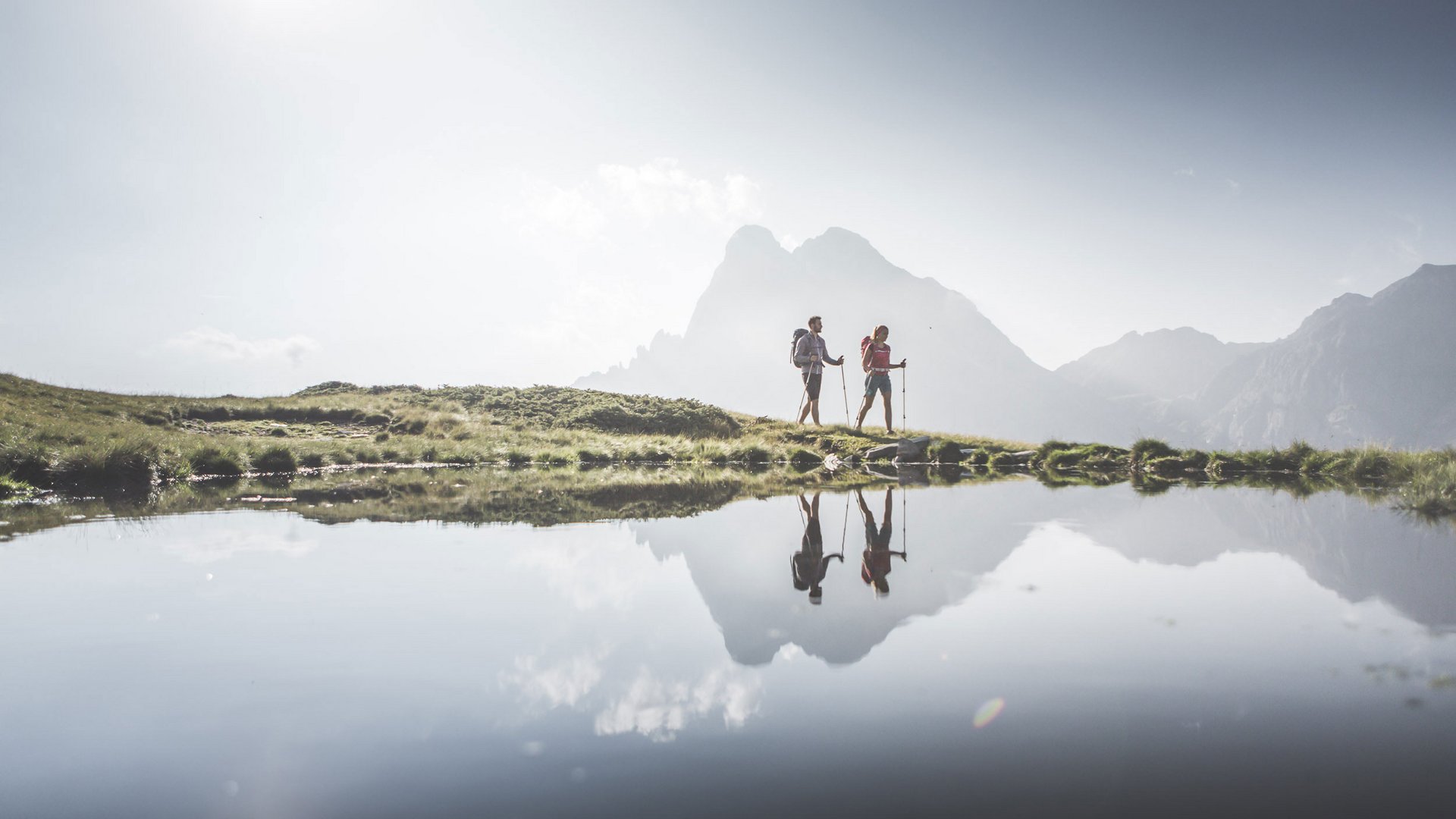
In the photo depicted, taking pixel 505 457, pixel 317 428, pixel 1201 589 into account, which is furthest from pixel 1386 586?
pixel 317 428

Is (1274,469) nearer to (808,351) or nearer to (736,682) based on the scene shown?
(808,351)

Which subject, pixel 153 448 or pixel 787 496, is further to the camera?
pixel 153 448

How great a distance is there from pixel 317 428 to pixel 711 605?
26597 millimetres

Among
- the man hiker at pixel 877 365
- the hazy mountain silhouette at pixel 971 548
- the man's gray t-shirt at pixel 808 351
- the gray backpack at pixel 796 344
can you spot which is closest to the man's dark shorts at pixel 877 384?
the man hiker at pixel 877 365

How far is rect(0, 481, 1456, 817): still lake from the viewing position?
1851 millimetres

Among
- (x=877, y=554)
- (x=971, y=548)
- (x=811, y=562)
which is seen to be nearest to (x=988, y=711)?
(x=811, y=562)

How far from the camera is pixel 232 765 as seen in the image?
205 centimetres

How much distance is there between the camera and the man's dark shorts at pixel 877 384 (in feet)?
62.8

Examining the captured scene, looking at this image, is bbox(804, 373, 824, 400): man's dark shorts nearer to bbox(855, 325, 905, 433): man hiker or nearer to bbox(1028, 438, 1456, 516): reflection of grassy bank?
bbox(855, 325, 905, 433): man hiker

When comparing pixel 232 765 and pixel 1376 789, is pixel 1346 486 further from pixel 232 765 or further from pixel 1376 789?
pixel 232 765

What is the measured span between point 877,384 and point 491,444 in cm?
1178

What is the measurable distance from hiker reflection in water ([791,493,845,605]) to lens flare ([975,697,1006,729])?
1413 mm

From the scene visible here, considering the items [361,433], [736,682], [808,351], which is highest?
[808,351]

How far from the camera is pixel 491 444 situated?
21.0 m
